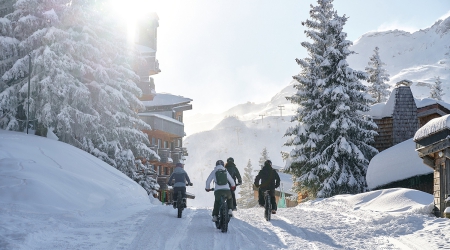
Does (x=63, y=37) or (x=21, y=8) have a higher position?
(x=21, y=8)

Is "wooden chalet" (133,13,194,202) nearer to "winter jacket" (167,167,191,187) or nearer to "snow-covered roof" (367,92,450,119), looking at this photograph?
"snow-covered roof" (367,92,450,119)

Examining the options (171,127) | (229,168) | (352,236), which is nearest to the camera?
(352,236)

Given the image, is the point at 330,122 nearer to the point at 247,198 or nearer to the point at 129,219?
the point at 129,219

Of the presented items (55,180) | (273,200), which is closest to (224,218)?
(273,200)

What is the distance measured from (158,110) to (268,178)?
141 feet

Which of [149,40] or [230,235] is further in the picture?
[149,40]

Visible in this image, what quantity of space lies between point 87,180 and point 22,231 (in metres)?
7.71

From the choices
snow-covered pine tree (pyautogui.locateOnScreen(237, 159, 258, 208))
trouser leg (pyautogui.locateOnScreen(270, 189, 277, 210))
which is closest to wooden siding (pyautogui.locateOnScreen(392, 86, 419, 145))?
trouser leg (pyautogui.locateOnScreen(270, 189, 277, 210))

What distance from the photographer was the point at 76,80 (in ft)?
82.7

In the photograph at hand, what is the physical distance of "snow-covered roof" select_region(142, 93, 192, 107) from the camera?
58.4m

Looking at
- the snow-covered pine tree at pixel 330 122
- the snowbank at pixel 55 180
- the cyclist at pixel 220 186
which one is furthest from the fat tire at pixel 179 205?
the snow-covered pine tree at pixel 330 122

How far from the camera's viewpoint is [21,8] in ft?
82.8

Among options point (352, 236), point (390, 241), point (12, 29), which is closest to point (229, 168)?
point (352, 236)

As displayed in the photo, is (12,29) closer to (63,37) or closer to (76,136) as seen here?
(63,37)
